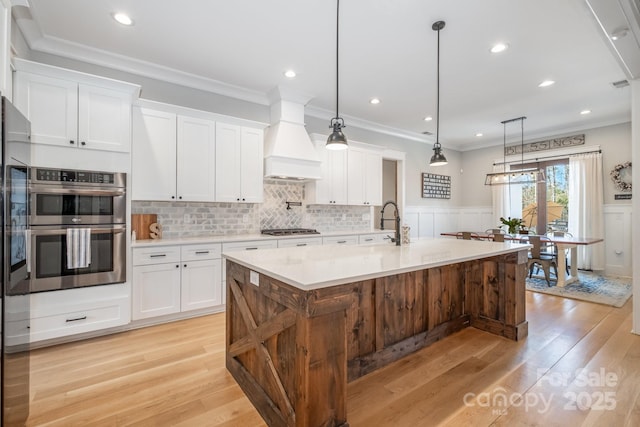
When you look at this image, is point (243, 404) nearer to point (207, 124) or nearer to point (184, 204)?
point (184, 204)

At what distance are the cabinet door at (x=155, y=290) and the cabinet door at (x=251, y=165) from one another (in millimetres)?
1297

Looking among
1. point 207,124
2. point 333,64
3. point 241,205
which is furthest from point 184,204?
point 333,64

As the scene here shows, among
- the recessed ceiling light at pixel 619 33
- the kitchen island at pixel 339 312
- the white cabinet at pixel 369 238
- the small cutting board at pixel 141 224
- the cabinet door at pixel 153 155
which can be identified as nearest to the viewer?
the kitchen island at pixel 339 312

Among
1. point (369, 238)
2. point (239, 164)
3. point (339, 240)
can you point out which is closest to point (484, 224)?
point (369, 238)

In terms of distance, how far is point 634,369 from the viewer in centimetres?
232

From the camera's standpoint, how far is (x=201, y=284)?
3438 millimetres

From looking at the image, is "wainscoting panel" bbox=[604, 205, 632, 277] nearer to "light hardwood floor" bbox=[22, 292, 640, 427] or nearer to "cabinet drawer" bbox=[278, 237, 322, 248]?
"light hardwood floor" bbox=[22, 292, 640, 427]

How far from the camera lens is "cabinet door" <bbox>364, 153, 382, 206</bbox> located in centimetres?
534

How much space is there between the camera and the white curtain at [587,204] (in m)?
5.61

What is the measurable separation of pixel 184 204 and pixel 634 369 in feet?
15.2

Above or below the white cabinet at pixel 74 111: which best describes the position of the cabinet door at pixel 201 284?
below

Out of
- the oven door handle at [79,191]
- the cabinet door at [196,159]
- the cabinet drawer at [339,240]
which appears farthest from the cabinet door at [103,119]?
the cabinet drawer at [339,240]

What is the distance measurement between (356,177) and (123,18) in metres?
3.65

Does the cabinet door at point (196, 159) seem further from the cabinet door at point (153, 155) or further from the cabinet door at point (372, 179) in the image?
the cabinet door at point (372, 179)
